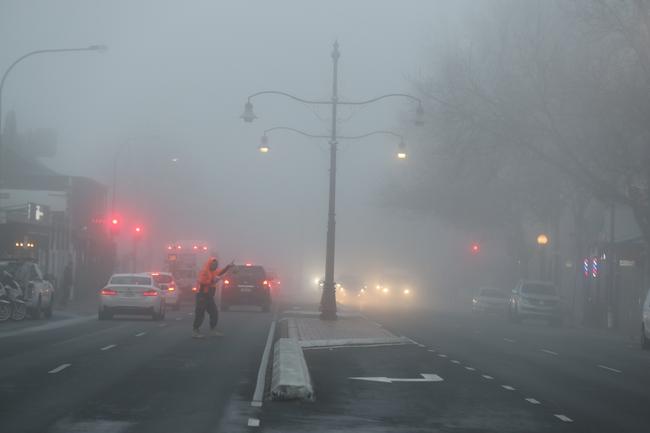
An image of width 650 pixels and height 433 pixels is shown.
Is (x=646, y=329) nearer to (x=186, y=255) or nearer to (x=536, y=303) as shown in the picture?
(x=536, y=303)

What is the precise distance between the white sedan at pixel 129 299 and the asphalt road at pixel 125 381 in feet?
21.4

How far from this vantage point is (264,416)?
14.0 m

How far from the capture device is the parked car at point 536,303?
2099 inches

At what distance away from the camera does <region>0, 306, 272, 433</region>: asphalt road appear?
13195 millimetres

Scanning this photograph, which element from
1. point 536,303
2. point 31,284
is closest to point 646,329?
point 536,303

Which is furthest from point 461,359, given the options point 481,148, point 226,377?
point 481,148

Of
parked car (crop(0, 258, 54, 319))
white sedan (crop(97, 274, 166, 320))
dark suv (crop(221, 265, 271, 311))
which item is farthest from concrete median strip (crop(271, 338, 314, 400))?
dark suv (crop(221, 265, 271, 311))

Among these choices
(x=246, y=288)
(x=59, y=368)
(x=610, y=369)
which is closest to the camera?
(x=59, y=368)

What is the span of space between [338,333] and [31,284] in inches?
460

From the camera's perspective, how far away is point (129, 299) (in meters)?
38.6

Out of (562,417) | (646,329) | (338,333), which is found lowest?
Answer: (562,417)

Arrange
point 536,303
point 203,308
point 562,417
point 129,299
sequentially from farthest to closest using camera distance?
point 536,303 < point 129,299 < point 203,308 < point 562,417

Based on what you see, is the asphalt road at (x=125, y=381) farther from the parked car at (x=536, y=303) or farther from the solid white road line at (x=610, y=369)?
the parked car at (x=536, y=303)

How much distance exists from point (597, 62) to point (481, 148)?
5.72 meters
